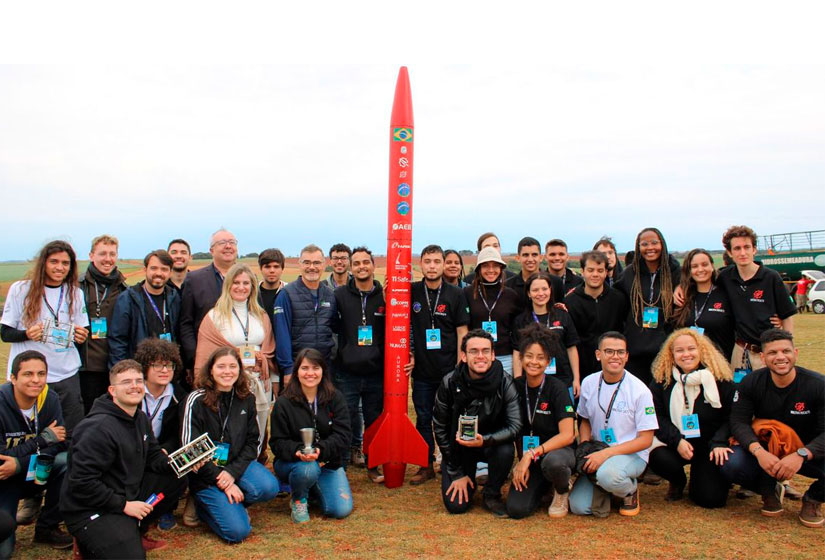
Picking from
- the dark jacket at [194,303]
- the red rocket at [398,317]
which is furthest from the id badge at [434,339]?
the dark jacket at [194,303]

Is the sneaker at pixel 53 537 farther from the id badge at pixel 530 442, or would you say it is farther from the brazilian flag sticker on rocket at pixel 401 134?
the brazilian flag sticker on rocket at pixel 401 134

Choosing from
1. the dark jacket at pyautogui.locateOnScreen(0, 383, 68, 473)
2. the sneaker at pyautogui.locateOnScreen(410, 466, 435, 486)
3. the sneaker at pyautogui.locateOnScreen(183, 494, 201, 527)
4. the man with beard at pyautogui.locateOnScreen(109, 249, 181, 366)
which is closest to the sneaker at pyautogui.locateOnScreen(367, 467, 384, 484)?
the sneaker at pyautogui.locateOnScreen(410, 466, 435, 486)

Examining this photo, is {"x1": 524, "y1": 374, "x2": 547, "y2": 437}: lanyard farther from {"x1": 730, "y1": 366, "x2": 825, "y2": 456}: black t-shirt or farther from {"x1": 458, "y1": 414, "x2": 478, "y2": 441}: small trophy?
{"x1": 730, "y1": 366, "x2": 825, "y2": 456}: black t-shirt

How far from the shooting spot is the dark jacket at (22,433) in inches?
171

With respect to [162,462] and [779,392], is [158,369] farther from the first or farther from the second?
[779,392]

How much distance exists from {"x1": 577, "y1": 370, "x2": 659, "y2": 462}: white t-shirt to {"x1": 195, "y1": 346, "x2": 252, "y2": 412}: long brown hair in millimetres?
2950

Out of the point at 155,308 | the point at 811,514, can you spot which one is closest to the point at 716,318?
the point at 811,514

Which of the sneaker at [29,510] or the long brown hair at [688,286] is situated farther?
the long brown hair at [688,286]

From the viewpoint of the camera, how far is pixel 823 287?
26.4 m

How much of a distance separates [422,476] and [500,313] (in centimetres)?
183

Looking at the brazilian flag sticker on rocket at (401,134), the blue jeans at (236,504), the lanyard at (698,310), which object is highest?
the brazilian flag sticker on rocket at (401,134)

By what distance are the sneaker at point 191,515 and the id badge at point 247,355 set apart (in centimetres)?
120

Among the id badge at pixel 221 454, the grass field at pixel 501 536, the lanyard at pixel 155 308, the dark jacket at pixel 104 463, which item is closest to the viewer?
the dark jacket at pixel 104 463

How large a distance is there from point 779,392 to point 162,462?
4.92 meters
